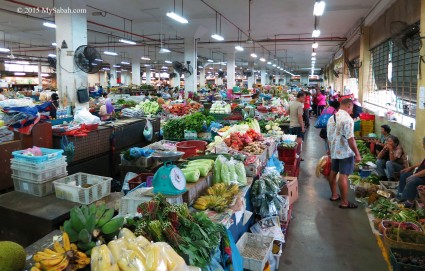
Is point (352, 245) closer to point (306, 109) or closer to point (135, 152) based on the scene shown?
point (135, 152)

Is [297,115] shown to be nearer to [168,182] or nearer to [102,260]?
[168,182]

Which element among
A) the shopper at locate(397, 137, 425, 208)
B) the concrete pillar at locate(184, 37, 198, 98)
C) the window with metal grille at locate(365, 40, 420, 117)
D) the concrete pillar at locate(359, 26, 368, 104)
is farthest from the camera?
the concrete pillar at locate(184, 37, 198, 98)

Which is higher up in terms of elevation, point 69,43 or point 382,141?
point 69,43

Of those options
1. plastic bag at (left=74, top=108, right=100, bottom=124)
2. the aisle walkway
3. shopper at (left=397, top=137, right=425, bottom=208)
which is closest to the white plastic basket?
the aisle walkway

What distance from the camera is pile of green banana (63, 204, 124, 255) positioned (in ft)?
5.76

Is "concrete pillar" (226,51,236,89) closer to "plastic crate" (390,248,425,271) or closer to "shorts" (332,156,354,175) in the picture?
"shorts" (332,156,354,175)

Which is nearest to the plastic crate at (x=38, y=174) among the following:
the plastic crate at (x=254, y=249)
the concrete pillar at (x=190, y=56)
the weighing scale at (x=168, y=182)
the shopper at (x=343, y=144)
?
the weighing scale at (x=168, y=182)

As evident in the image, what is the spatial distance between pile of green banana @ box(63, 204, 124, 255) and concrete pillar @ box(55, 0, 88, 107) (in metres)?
8.77

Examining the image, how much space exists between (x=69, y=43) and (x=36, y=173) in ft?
24.1

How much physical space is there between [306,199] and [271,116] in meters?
3.83

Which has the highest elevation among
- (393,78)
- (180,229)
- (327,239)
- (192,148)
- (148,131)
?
(393,78)

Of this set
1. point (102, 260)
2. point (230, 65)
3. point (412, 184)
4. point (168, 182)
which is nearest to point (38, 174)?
point (168, 182)

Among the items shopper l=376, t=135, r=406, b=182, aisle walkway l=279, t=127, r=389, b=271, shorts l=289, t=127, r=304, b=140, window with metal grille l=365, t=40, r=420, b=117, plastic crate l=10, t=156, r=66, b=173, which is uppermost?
window with metal grille l=365, t=40, r=420, b=117

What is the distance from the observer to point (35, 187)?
3496mm
